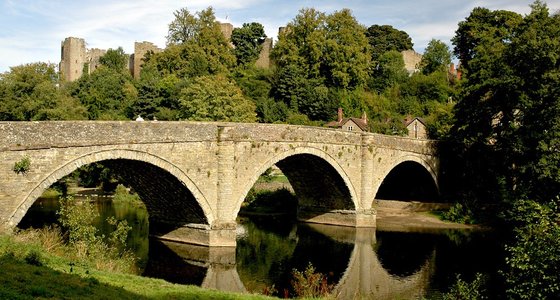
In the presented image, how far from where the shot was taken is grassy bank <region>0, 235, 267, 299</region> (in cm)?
1101

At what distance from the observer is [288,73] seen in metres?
59.1

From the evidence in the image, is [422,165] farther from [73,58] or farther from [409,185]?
[73,58]

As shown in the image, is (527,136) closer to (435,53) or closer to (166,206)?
(166,206)

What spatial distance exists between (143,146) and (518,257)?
14.8 m

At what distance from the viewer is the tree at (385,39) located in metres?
75.9

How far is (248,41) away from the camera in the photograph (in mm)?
73625

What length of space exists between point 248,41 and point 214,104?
28.2 meters

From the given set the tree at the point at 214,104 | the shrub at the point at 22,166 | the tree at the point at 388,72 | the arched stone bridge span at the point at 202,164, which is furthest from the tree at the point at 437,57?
the shrub at the point at 22,166

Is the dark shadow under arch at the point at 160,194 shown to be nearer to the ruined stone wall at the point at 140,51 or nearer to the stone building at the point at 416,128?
the stone building at the point at 416,128

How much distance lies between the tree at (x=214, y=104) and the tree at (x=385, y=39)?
3033 cm

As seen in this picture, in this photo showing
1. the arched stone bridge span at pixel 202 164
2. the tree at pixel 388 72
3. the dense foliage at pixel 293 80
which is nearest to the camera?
the arched stone bridge span at pixel 202 164

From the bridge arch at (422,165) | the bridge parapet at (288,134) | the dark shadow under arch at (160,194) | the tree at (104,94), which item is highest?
the tree at (104,94)

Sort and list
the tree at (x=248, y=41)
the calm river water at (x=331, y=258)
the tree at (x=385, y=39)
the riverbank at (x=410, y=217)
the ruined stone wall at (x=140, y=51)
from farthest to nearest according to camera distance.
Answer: the tree at (x=385, y=39) → the ruined stone wall at (x=140, y=51) → the tree at (x=248, y=41) → the riverbank at (x=410, y=217) → the calm river water at (x=331, y=258)

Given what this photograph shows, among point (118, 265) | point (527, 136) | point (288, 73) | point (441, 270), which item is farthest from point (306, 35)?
point (118, 265)
